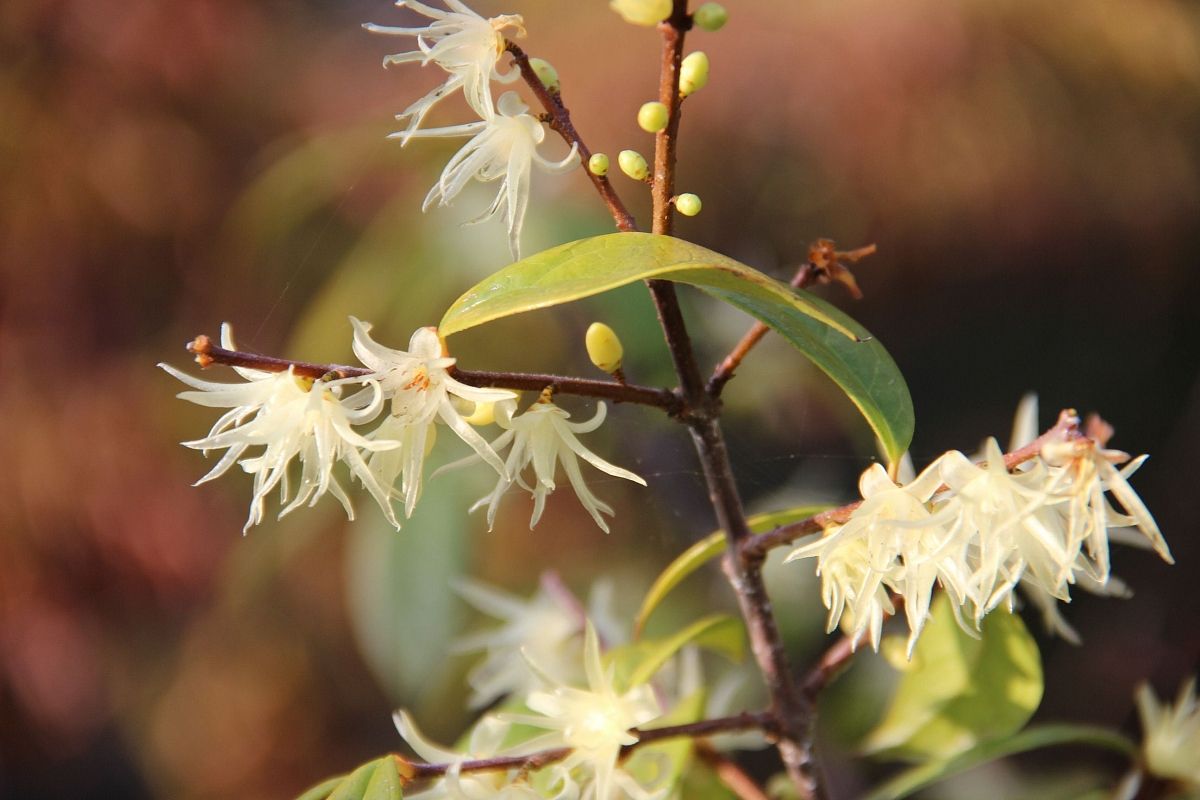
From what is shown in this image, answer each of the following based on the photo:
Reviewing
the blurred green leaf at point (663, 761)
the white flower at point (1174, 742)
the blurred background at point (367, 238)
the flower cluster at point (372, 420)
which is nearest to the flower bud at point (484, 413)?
the flower cluster at point (372, 420)

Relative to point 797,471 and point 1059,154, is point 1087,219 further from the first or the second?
point 797,471

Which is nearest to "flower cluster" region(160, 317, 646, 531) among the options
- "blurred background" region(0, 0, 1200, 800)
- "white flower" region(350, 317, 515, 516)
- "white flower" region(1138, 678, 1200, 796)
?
"white flower" region(350, 317, 515, 516)

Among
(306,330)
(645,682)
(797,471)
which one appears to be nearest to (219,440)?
(645,682)

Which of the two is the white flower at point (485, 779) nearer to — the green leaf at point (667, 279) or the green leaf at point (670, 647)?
the green leaf at point (670, 647)

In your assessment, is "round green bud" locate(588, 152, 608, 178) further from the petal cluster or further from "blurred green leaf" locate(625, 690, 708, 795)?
"blurred green leaf" locate(625, 690, 708, 795)

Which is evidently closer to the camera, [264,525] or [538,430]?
[538,430]

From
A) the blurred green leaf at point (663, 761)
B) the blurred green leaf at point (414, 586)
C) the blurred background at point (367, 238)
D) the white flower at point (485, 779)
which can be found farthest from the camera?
the blurred background at point (367, 238)

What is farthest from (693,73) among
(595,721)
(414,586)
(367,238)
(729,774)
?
(367,238)
